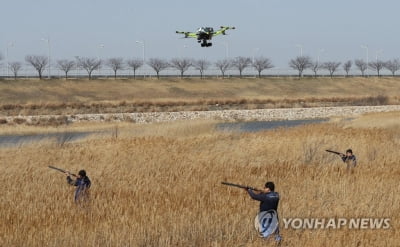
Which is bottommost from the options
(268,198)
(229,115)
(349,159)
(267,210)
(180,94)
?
(229,115)

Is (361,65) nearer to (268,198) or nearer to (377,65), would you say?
(377,65)

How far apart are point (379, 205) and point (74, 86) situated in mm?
84590

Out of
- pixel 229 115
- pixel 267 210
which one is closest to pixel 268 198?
pixel 267 210

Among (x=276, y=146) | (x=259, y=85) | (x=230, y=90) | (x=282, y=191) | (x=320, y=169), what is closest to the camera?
(x=282, y=191)

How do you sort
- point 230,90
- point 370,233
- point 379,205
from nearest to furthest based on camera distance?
point 370,233, point 379,205, point 230,90

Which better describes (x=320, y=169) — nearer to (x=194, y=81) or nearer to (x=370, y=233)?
(x=370, y=233)

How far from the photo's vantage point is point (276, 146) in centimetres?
2689

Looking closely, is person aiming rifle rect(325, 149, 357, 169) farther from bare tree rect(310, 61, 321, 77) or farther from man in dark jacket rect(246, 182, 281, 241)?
bare tree rect(310, 61, 321, 77)

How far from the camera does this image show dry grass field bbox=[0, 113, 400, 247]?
12.0 meters

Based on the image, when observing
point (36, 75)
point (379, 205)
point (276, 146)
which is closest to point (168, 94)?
point (36, 75)

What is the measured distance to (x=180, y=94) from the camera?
97250 mm

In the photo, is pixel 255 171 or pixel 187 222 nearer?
pixel 187 222

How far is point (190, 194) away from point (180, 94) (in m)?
82.1

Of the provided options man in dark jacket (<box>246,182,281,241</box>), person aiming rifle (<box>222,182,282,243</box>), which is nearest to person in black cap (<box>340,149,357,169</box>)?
person aiming rifle (<box>222,182,282,243</box>)
